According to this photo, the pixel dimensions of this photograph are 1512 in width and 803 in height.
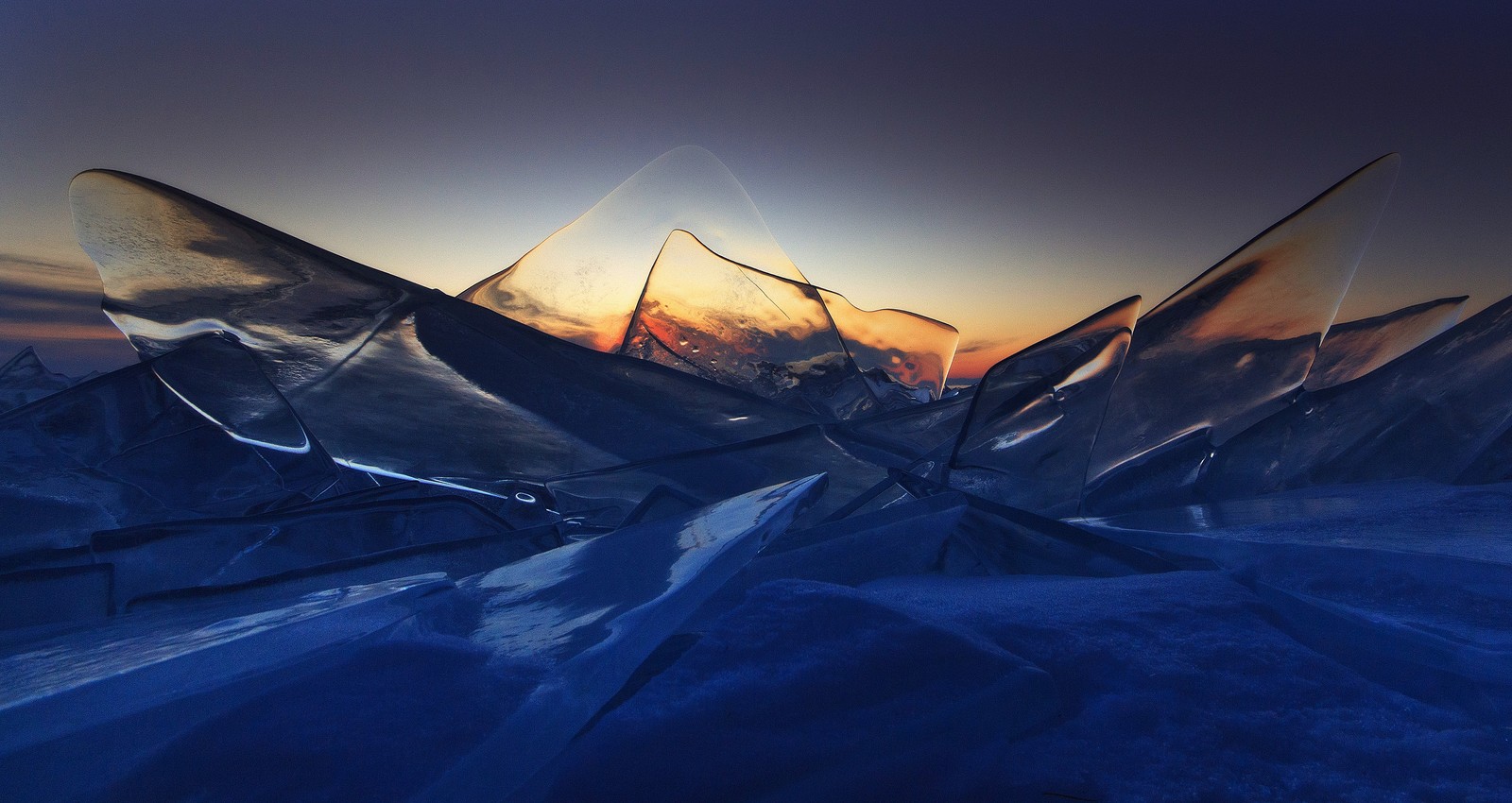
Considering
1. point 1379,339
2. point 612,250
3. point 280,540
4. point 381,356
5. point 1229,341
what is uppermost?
point 612,250

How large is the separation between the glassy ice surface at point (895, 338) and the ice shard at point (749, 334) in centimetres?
97

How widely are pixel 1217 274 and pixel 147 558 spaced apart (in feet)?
6.08

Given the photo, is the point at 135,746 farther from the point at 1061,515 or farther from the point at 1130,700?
the point at 1061,515

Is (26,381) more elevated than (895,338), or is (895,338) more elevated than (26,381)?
(895,338)

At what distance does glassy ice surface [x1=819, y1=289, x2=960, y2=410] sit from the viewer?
341 cm

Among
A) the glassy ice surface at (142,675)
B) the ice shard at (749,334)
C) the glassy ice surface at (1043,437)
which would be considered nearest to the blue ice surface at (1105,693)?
the glassy ice surface at (142,675)

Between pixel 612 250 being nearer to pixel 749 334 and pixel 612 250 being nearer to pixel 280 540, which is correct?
pixel 749 334

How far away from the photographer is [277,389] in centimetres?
152

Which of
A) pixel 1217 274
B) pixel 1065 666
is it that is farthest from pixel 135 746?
pixel 1217 274

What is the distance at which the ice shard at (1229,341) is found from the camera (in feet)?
4.65

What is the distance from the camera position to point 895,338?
11.3 ft

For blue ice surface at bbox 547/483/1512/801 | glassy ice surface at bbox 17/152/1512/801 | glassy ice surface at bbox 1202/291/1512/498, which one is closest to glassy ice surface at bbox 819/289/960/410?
glassy ice surface at bbox 17/152/1512/801

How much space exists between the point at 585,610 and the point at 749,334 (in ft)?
5.91

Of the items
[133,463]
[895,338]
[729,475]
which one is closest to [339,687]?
[729,475]
